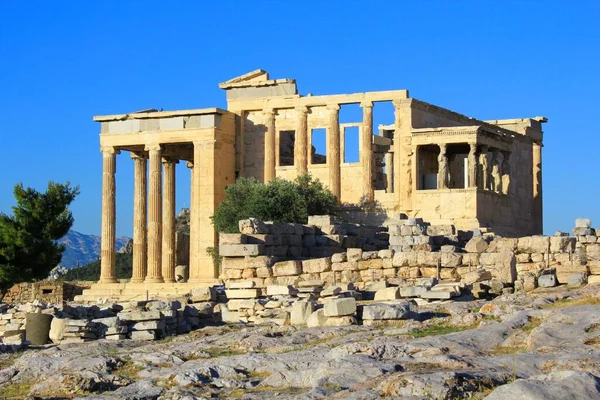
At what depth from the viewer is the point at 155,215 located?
149 ft

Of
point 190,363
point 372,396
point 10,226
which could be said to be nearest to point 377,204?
point 10,226

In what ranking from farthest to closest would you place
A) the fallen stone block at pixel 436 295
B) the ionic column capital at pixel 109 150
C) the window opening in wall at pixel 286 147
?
the window opening in wall at pixel 286 147, the ionic column capital at pixel 109 150, the fallen stone block at pixel 436 295

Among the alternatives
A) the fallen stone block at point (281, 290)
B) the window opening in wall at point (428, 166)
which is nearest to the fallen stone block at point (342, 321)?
the fallen stone block at point (281, 290)

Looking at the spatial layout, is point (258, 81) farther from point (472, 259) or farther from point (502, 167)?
point (472, 259)

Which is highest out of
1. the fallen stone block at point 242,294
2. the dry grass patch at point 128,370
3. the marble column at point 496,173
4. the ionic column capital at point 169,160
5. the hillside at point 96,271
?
the ionic column capital at point 169,160

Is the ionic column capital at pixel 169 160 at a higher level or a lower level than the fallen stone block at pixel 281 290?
higher

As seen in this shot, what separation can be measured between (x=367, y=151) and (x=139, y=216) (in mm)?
8670

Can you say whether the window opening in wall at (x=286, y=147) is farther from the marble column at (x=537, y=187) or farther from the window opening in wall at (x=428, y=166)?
the marble column at (x=537, y=187)

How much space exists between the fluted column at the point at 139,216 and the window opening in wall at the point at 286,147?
5.77 m

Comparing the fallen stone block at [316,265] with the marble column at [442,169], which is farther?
the marble column at [442,169]

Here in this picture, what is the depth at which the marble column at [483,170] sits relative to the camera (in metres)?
45.1

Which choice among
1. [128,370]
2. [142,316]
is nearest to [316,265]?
[142,316]

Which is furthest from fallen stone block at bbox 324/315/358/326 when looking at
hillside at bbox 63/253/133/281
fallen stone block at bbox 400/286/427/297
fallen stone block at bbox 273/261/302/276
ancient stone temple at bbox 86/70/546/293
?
hillside at bbox 63/253/133/281

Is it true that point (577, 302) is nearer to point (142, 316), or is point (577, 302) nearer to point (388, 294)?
point (388, 294)
